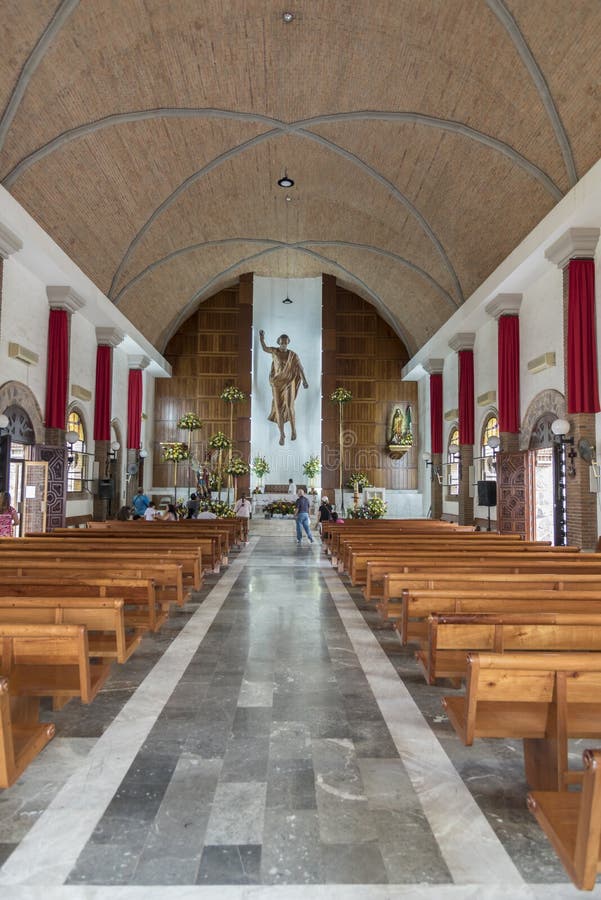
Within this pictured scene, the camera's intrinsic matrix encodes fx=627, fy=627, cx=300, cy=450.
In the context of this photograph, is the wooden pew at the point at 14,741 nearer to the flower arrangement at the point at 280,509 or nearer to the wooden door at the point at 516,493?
the wooden door at the point at 516,493

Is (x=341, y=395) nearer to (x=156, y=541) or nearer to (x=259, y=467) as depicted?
(x=259, y=467)

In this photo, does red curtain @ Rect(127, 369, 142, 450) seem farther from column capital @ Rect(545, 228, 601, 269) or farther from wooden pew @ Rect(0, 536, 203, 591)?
column capital @ Rect(545, 228, 601, 269)

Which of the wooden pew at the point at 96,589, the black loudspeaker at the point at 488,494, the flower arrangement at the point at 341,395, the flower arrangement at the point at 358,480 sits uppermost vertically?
the flower arrangement at the point at 341,395

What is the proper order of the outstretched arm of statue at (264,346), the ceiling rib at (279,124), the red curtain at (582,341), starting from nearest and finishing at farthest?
the red curtain at (582,341) → the ceiling rib at (279,124) → the outstretched arm of statue at (264,346)

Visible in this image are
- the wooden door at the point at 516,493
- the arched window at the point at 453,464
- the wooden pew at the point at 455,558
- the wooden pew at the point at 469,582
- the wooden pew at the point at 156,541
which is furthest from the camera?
the arched window at the point at 453,464

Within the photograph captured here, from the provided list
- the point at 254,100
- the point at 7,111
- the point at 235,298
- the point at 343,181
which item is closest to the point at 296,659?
the point at 7,111

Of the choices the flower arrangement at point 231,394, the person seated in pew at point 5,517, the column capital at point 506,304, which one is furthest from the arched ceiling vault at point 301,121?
the flower arrangement at point 231,394

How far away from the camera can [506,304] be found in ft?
46.7

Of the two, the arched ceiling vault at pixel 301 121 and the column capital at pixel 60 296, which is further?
the column capital at pixel 60 296

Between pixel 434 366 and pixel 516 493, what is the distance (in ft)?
28.6

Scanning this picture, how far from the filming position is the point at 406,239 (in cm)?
1742

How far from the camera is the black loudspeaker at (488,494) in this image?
14109mm

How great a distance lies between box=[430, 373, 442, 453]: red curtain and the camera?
20859 mm

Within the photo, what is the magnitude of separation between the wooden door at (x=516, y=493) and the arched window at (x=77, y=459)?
10151mm
